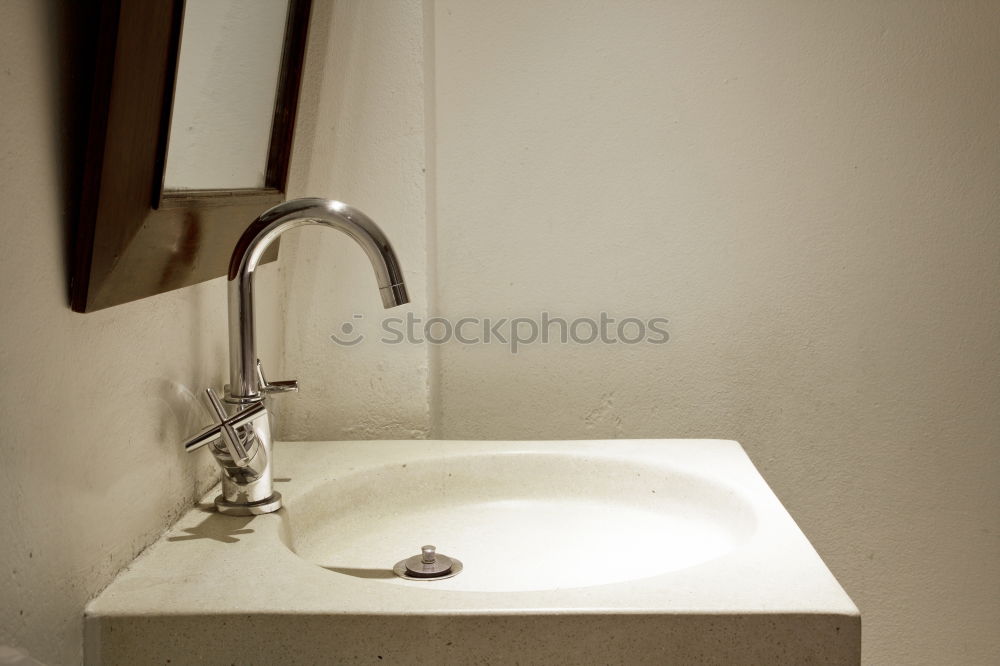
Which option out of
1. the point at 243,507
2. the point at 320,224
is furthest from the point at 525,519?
the point at 320,224

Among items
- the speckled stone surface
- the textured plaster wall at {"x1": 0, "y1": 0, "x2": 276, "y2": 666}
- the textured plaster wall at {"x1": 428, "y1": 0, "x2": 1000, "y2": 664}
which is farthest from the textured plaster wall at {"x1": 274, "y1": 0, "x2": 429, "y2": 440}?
the speckled stone surface

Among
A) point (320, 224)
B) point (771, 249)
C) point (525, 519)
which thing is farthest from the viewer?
point (771, 249)

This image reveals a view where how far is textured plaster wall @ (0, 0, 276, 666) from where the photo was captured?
2.07 ft

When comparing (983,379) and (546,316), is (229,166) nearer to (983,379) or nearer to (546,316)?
(546,316)

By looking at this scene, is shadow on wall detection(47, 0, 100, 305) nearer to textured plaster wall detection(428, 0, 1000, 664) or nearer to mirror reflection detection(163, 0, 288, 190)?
mirror reflection detection(163, 0, 288, 190)

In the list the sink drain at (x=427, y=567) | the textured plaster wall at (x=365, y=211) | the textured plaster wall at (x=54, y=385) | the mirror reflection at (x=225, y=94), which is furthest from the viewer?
the textured plaster wall at (x=365, y=211)

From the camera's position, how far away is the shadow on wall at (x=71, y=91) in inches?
26.7

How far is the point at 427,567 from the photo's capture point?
96 centimetres

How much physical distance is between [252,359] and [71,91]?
33cm

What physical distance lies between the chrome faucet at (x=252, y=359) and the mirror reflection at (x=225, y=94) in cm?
9

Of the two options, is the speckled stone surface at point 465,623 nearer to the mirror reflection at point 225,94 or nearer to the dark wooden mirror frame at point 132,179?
the dark wooden mirror frame at point 132,179

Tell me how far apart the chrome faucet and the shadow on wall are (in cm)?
21

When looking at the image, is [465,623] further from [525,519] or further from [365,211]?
[365,211]

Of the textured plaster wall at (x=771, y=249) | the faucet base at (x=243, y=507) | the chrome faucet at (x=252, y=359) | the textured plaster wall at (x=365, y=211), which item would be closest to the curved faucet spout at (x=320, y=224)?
the chrome faucet at (x=252, y=359)
